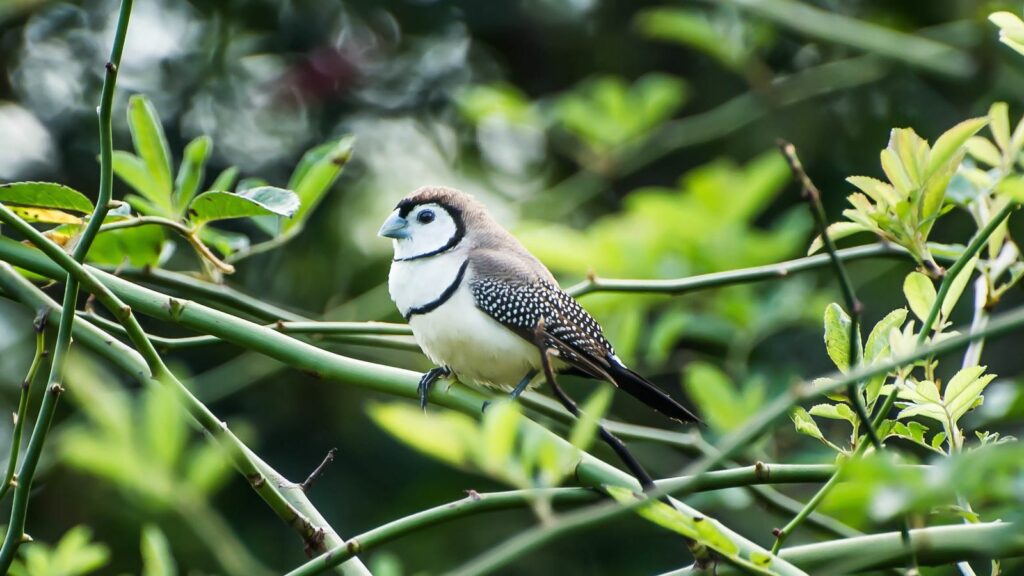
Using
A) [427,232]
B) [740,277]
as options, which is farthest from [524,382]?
[740,277]

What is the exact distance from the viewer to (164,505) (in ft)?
4.90

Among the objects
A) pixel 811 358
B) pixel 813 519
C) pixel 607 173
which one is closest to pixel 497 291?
pixel 813 519

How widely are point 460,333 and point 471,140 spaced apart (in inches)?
132

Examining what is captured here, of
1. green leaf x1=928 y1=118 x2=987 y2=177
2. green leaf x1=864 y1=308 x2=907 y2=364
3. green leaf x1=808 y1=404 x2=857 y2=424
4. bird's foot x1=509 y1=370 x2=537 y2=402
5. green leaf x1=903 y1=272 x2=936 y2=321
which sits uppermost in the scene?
green leaf x1=928 y1=118 x2=987 y2=177

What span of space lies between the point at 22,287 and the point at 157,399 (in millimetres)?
755

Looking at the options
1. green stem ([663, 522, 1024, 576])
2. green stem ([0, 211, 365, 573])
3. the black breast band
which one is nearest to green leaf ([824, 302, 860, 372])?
green stem ([663, 522, 1024, 576])

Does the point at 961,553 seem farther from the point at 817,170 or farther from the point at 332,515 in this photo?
the point at 817,170

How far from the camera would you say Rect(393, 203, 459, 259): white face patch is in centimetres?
318

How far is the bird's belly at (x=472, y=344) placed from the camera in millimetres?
2740

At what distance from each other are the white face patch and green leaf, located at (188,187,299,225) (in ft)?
3.43

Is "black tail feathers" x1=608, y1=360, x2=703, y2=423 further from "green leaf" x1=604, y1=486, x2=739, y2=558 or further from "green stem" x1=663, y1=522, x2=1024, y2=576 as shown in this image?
"green leaf" x1=604, y1=486, x2=739, y2=558

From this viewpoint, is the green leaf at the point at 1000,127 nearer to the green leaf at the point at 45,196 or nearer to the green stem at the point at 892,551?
the green stem at the point at 892,551

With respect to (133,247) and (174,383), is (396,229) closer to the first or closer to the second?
(133,247)

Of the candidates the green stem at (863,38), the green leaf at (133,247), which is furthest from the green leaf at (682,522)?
the green stem at (863,38)
